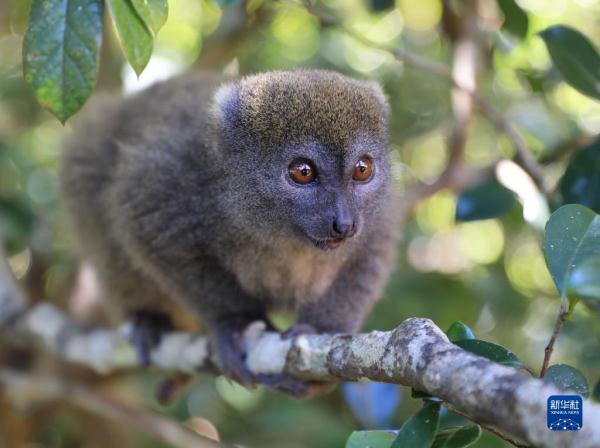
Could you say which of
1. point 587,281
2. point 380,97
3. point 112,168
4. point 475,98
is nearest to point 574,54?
point 380,97

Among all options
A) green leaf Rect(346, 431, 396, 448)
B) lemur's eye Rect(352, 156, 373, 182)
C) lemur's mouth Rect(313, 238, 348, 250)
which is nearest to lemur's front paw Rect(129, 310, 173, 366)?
lemur's mouth Rect(313, 238, 348, 250)

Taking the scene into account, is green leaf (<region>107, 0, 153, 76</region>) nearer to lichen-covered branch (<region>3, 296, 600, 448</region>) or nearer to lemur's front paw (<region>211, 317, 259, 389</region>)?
lichen-covered branch (<region>3, 296, 600, 448</region>)

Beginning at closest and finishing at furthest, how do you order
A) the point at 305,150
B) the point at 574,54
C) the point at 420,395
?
the point at 420,395 → the point at 305,150 → the point at 574,54

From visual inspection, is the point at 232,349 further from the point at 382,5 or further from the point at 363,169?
the point at 382,5

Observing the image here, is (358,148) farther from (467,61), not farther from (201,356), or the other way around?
(467,61)

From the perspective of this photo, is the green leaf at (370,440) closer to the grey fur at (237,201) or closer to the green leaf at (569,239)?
the green leaf at (569,239)

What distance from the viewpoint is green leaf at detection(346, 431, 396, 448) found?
2270 millimetres

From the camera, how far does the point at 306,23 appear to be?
22.8 feet

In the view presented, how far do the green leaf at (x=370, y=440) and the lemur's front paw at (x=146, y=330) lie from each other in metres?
2.20

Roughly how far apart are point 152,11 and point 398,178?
75.0 inches

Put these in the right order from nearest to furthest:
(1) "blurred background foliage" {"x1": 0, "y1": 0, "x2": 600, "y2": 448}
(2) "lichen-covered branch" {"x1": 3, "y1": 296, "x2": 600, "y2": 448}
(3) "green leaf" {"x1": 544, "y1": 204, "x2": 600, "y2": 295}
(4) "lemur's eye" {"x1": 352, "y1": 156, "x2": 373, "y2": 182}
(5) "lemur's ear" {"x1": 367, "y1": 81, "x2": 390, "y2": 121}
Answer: (2) "lichen-covered branch" {"x1": 3, "y1": 296, "x2": 600, "y2": 448} < (3) "green leaf" {"x1": 544, "y1": 204, "x2": 600, "y2": 295} < (4) "lemur's eye" {"x1": 352, "y1": 156, "x2": 373, "y2": 182} < (5) "lemur's ear" {"x1": 367, "y1": 81, "x2": 390, "y2": 121} < (1) "blurred background foliage" {"x1": 0, "y1": 0, "x2": 600, "y2": 448}

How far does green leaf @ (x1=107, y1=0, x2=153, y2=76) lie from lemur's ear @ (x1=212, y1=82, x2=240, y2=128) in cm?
90

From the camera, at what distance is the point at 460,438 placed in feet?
7.47

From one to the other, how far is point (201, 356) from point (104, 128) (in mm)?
1690
